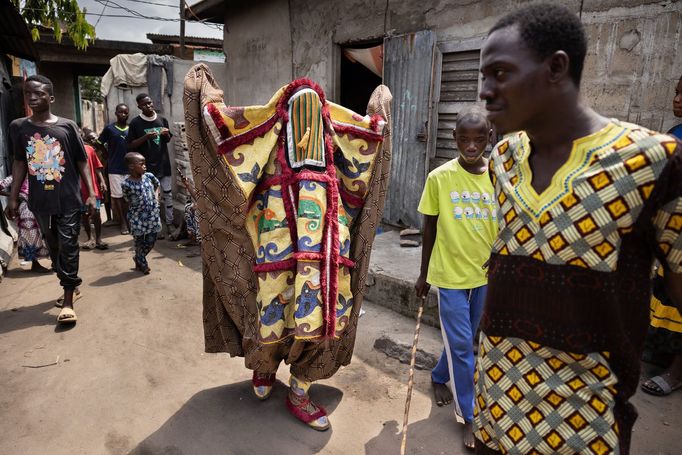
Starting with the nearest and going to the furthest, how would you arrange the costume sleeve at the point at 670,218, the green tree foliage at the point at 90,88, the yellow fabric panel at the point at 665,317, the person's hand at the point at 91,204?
1. the costume sleeve at the point at 670,218
2. the yellow fabric panel at the point at 665,317
3. the person's hand at the point at 91,204
4. the green tree foliage at the point at 90,88

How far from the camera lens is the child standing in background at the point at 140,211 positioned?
5.61 m

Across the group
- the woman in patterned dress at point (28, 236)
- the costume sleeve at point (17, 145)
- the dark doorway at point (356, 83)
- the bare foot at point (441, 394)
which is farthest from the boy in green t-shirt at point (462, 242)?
the dark doorway at point (356, 83)

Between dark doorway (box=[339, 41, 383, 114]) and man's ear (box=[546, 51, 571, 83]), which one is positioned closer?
man's ear (box=[546, 51, 571, 83])

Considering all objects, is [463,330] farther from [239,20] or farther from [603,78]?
[239,20]

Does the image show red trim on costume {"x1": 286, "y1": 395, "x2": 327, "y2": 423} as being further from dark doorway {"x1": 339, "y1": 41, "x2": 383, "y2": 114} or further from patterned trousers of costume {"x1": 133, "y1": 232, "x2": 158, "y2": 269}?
dark doorway {"x1": 339, "y1": 41, "x2": 383, "y2": 114}

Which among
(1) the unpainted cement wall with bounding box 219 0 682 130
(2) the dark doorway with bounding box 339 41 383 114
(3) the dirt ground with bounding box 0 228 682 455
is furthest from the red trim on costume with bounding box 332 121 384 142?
(2) the dark doorway with bounding box 339 41 383 114

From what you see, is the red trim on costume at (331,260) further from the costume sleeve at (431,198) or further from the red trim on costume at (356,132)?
the costume sleeve at (431,198)

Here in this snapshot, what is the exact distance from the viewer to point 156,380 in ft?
10.9

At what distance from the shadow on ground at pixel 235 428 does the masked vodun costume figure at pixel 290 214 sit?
125 millimetres

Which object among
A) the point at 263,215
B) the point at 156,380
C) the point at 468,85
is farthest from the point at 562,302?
the point at 468,85

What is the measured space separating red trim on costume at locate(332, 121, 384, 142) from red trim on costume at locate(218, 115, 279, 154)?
0.35 meters

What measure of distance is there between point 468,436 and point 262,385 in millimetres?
1249

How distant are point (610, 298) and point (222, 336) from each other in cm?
226

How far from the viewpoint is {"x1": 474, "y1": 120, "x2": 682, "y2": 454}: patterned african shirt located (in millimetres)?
1186
